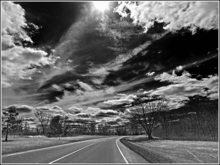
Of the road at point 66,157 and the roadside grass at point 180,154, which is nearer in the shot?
the road at point 66,157

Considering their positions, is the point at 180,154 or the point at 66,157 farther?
the point at 180,154

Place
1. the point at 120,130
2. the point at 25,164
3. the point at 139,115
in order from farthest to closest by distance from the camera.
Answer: the point at 120,130 < the point at 139,115 < the point at 25,164

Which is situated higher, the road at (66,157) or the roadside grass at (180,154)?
the road at (66,157)

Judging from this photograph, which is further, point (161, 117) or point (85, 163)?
point (161, 117)

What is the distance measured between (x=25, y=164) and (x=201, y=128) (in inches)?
2466

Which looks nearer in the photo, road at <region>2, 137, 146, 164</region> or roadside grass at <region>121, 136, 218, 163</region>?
road at <region>2, 137, 146, 164</region>

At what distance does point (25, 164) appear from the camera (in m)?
10.6

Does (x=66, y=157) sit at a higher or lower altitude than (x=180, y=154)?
higher

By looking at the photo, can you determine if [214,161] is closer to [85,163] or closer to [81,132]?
[85,163]

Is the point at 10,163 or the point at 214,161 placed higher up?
the point at 10,163

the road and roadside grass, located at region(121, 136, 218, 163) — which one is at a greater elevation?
the road

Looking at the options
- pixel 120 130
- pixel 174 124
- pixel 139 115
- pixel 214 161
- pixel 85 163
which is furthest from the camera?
pixel 120 130

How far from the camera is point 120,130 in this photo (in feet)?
640

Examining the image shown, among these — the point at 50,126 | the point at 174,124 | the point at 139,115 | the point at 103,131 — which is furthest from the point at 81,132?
the point at 139,115
